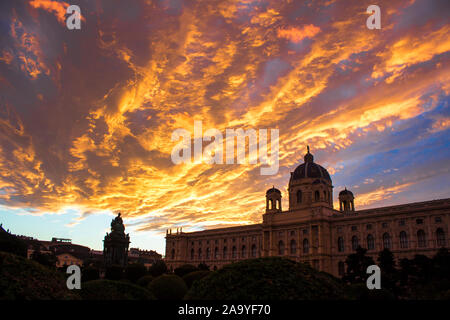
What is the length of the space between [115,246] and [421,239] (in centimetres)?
5684

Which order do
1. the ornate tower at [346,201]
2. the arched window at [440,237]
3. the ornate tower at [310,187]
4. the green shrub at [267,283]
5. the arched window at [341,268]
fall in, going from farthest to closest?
1. the ornate tower at [346,201]
2. the ornate tower at [310,187]
3. the arched window at [341,268]
4. the arched window at [440,237]
5. the green shrub at [267,283]

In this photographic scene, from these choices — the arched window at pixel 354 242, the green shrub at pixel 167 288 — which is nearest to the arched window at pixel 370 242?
the arched window at pixel 354 242

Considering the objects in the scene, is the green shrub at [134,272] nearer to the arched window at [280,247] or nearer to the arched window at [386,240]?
the arched window at [280,247]

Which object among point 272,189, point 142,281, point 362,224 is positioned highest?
point 272,189

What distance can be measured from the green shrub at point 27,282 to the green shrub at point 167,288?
53.0ft

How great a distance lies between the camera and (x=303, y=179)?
2928 inches

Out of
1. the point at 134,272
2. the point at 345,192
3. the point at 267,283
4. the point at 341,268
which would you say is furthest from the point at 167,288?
the point at 345,192

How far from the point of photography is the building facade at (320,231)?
179 ft

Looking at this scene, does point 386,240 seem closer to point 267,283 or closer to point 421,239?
point 421,239

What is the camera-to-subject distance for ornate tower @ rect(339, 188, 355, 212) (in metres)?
76.6

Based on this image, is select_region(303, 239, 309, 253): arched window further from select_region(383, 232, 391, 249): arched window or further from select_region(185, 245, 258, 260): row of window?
select_region(383, 232, 391, 249): arched window
